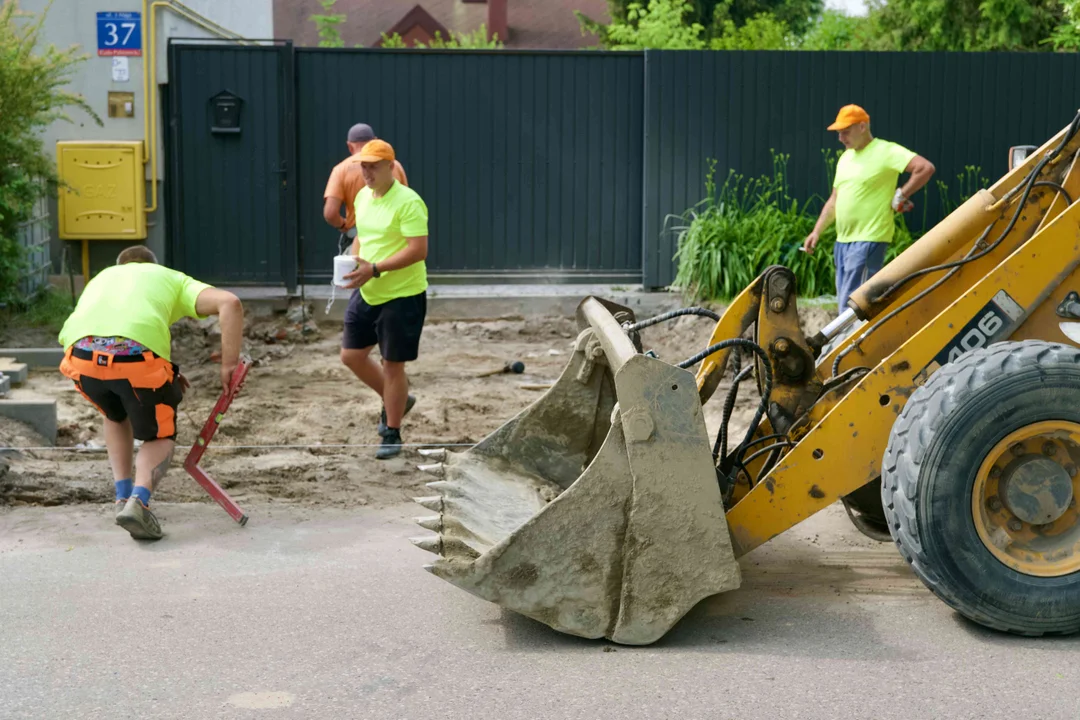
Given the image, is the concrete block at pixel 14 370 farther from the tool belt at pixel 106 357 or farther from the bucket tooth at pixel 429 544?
the bucket tooth at pixel 429 544

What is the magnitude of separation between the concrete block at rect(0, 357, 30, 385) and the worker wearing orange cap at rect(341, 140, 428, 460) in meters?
2.71

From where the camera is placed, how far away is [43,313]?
37.7 feet

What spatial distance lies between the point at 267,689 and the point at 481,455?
1899mm

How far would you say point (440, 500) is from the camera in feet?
17.4

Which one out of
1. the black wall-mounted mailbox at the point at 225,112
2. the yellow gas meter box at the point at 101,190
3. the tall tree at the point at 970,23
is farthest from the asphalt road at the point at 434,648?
the tall tree at the point at 970,23

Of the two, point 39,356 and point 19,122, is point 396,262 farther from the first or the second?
point 19,122

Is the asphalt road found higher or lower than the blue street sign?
lower

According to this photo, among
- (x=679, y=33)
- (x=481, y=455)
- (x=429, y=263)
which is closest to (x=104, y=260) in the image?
(x=429, y=263)

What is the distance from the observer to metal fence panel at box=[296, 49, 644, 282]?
13.2m

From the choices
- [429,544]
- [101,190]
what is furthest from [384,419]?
[101,190]

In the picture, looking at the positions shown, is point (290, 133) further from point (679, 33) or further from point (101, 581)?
point (679, 33)

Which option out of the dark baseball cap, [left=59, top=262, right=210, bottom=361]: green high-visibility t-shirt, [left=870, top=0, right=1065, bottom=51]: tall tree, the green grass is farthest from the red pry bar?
[left=870, top=0, right=1065, bottom=51]: tall tree

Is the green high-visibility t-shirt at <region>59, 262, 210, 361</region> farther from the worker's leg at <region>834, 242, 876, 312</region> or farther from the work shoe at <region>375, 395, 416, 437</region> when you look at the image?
the worker's leg at <region>834, 242, 876, 312</region>

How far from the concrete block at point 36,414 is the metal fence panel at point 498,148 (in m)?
5.79
